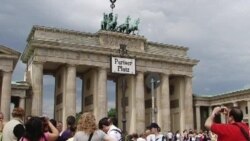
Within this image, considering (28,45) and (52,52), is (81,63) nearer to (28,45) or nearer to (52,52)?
(52,52)

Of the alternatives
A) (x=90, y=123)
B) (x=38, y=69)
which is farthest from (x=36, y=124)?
(x=38, y=69)

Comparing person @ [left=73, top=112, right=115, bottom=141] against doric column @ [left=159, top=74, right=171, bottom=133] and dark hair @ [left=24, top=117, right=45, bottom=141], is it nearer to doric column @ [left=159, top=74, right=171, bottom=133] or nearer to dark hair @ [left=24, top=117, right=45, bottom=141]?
dark hair @ [left=24, top=117, right=45, bottom=141]

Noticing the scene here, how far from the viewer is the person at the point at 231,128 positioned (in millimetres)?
6496

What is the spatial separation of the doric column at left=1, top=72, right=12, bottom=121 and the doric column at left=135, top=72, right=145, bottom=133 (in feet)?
63.9

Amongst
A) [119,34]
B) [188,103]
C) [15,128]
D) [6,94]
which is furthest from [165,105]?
[15,128]

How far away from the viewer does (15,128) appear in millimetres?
8305

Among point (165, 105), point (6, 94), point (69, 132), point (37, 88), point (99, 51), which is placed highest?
point (99, 51)

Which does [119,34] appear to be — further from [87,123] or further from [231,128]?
[231,128]

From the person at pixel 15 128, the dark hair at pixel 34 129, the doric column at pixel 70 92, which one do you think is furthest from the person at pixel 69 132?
the doric column at pixel 70 92

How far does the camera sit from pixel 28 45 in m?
54.7

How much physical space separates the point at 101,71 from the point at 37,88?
9647mm

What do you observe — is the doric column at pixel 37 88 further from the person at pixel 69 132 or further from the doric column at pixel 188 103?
the person at pixel 69 132

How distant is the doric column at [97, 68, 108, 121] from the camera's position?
5450 centimetres

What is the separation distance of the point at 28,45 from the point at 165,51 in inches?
860
